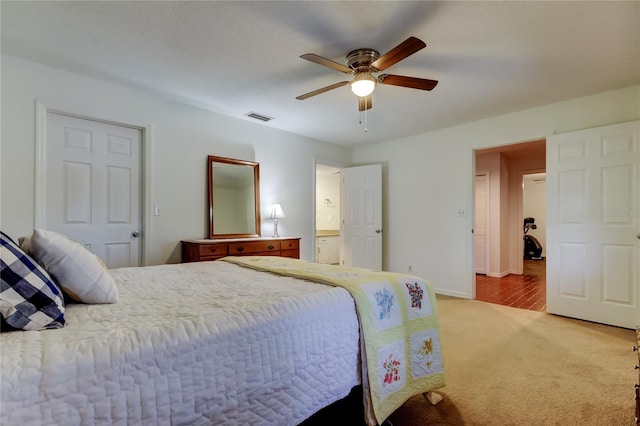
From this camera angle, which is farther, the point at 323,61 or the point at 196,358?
the point at 323,61

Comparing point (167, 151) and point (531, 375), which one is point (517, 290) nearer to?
point (531, 375)

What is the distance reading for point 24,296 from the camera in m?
0.89

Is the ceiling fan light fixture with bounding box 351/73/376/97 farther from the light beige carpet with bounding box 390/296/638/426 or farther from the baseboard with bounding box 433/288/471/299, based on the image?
the baseboard with bounding box 433/288/471/299

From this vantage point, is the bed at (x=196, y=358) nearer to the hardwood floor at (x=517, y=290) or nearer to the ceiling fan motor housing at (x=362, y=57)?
the ceiling fan motor housing at (x=362, y=57)

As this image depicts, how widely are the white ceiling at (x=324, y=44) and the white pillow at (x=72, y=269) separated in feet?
5.13

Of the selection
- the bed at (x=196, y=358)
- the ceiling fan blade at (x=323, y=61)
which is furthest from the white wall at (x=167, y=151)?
the ceiling fan blade at (x=323, y=61)

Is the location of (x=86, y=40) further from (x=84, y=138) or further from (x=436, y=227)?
(x=436, y=227)

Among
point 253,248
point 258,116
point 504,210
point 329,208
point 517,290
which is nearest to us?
point 253,248

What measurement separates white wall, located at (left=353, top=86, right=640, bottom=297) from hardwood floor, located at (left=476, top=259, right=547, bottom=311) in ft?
1.50

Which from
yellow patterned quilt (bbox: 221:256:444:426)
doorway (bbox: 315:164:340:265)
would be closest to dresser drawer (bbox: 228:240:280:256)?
yellow patterned quilt (bbox: 221:256:444:426)

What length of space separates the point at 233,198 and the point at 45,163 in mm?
1806

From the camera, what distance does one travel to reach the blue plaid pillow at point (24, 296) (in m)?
0.85

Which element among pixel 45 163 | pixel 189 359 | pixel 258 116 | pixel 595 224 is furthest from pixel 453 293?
pixel 45 163

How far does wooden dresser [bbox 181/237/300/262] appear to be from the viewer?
3.14 metres
